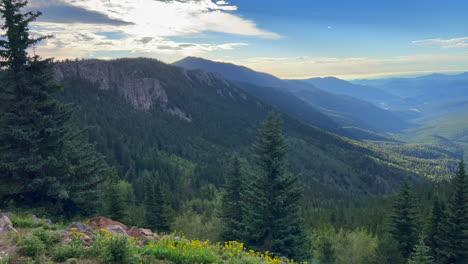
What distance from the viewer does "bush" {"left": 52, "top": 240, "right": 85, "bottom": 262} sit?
8.09 metres

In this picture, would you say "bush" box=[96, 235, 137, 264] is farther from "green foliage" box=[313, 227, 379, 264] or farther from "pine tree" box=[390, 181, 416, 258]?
"pine tree" box=[390, 181, 416, 258]

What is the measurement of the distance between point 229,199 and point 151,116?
180 metres

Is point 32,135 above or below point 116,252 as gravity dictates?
above

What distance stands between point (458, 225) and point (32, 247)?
37.3 metres

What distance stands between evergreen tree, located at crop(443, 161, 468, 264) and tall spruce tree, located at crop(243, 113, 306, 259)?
18191mm

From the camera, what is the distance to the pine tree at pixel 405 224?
30.9 metres

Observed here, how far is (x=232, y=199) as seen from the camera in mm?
28109

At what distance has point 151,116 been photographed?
643ft

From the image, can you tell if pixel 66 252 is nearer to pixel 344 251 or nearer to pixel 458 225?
pixel 458 225

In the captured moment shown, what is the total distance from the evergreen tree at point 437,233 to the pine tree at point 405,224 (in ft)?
5.94

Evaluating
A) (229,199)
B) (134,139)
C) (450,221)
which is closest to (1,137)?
(229,199)

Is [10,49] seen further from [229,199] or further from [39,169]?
[229,199]

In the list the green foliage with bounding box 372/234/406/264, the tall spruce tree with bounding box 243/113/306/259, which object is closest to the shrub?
the tall spruce tree with bounding box 243/113/306/259

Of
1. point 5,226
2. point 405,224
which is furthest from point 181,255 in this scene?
point 405,224
